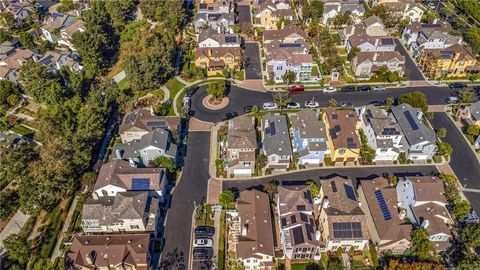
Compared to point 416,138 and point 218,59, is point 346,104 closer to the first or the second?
point 416,138

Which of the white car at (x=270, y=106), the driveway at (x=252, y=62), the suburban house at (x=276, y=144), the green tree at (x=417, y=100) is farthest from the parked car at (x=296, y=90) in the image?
the green tree at (x=417, y=100)

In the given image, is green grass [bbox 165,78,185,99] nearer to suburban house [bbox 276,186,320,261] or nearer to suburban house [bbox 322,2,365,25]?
suburban house [bbox 276,186,320,261]

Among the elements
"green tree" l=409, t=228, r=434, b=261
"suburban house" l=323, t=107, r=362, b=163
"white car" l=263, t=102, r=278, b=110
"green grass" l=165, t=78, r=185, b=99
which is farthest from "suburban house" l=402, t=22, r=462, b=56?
"green grass" l=165, t=78, r=185, b=99

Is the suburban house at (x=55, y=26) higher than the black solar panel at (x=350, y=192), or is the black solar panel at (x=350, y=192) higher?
the suburban house at (x=55, y=26)

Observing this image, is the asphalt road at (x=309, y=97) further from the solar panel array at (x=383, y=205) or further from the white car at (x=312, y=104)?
the solar panel array at (x=383, y=205)

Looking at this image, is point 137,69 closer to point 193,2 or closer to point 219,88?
point 219,88

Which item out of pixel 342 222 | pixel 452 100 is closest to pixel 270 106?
pixel 342 222

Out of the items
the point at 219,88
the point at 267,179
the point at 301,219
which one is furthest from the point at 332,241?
the point at 219,88

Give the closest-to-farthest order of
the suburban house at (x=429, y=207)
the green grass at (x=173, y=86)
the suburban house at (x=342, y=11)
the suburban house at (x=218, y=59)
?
1. the suburban house at (x=429, y=207)
2. the green grass at (x=173, y=86)
3. the suburban house at (x=218, y=59)
4. the suburban house at (x=342, y=11)
